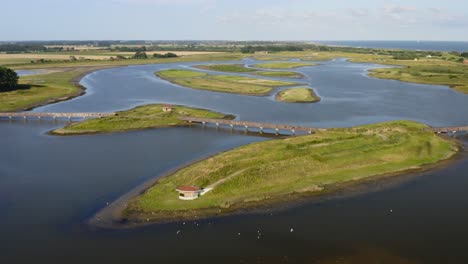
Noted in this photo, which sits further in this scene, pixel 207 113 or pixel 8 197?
pixel 207 113

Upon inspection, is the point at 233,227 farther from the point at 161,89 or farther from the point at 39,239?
the point at 161,89

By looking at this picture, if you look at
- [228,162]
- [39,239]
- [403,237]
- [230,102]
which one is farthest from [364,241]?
[230,102]

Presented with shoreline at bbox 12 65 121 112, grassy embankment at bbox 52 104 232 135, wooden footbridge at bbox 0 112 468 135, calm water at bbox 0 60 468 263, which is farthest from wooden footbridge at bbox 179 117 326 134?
shoreline at bbox 12 65 121 112

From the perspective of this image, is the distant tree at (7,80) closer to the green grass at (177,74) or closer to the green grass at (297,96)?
the green grass at (177,74)

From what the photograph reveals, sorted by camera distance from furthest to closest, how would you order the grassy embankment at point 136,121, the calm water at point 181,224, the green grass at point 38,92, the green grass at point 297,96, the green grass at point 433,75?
the green grass at point 433,75, the green grass at point 297,96, the green grass at point 38,92, the grassy embankment at point 136,121, the calm water at point 181,224

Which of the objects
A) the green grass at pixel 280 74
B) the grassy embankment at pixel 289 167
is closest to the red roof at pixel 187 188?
the grassy embankment at pixel 289 167

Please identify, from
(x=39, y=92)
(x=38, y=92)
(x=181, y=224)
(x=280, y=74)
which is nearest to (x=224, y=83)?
(x=280, y=74)

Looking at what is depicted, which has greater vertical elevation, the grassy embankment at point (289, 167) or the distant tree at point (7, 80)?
the distant tree at point (7, 80)
